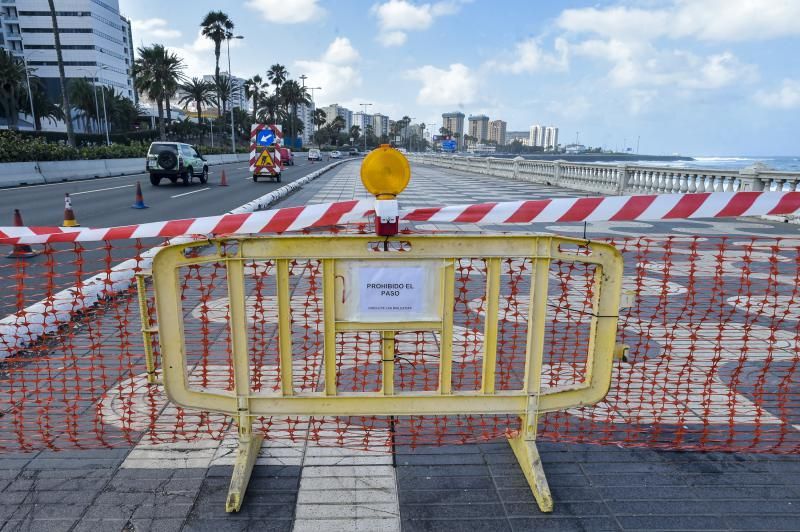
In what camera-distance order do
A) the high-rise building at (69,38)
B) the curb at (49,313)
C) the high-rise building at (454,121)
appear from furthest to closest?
1. the high-rise building at (454,121)
2. the high-rise building at (69,38)
3. the curb at (49,313)

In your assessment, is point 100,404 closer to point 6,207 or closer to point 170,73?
point 6,207

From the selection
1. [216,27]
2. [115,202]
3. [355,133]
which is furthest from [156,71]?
[355,133]

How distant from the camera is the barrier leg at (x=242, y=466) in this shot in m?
2.58

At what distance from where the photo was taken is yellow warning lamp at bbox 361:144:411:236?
2564 millimetres

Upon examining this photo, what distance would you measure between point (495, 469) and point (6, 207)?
1620 cm

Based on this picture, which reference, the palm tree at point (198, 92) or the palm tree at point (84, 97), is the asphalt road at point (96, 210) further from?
the palm tree at point (84, 97)

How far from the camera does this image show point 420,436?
329cm

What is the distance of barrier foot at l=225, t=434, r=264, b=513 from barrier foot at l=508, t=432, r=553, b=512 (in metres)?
1.46

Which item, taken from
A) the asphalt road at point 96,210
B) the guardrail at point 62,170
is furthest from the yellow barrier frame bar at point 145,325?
the guardrail at point 62,170

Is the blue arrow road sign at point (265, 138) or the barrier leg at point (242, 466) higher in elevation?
the blue arrow road sign at point (265, 138)

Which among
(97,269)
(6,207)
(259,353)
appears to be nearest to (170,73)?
(6,207)

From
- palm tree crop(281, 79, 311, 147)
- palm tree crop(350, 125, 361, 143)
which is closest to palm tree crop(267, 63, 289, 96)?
palm tree crop(281, 79, 311, 147)

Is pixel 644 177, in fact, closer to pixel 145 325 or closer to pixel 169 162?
pixel 169 162

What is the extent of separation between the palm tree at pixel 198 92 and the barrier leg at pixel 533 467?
75736mm
